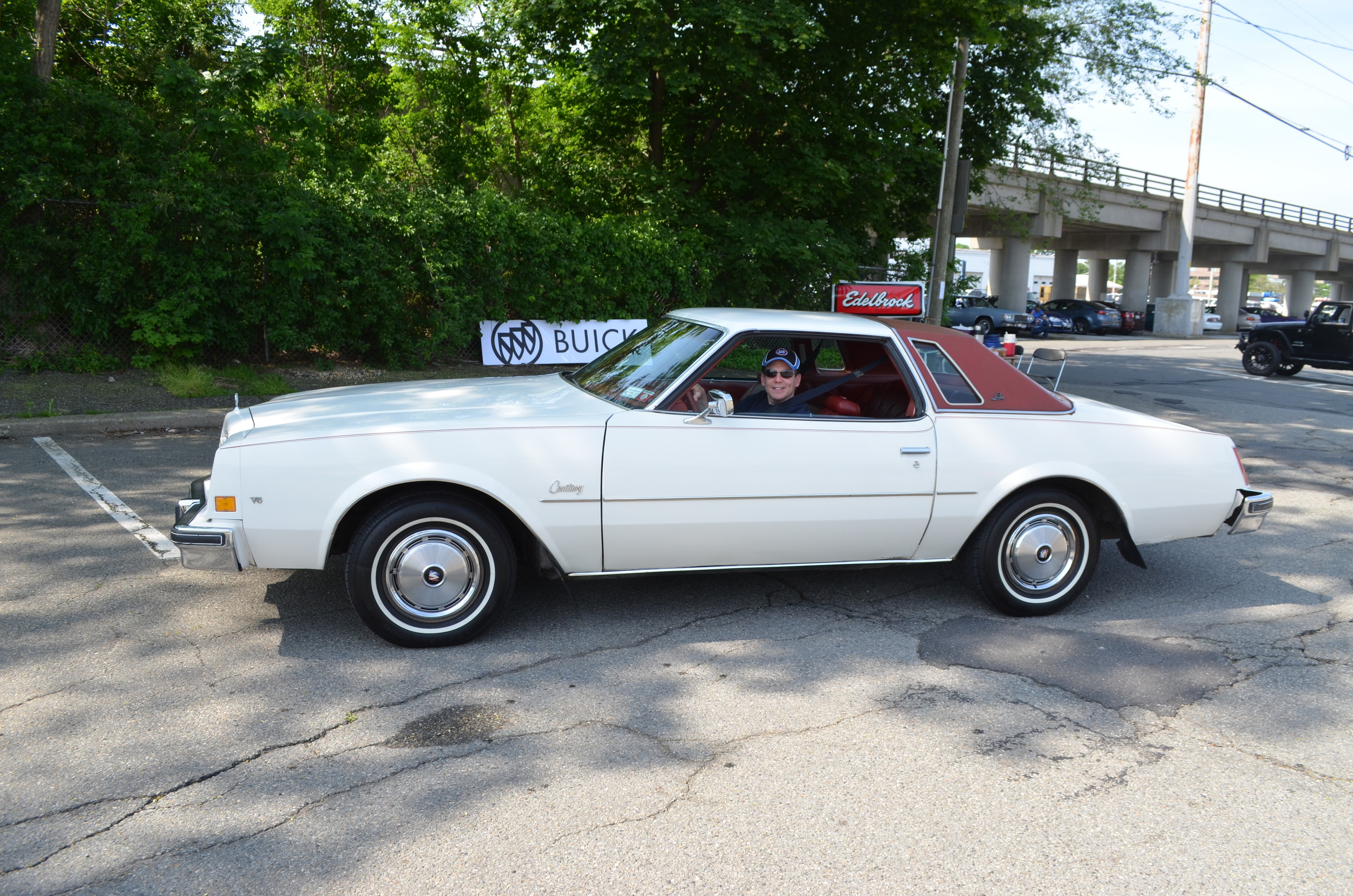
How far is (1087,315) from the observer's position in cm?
4097

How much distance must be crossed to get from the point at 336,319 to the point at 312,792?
10745mm

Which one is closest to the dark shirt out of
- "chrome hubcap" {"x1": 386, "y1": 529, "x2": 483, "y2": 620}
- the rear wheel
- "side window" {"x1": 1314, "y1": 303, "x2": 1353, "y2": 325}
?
"chrome hubcap" {"x1": 386, "y1": 529, "x2": 483, "y2": 620}

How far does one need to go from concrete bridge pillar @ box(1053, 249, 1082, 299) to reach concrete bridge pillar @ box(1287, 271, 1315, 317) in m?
20.2

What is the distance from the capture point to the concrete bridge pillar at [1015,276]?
146 feet

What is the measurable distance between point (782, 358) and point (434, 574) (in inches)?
78.0

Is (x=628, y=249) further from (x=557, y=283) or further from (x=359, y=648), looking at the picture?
(x=359, y=648)

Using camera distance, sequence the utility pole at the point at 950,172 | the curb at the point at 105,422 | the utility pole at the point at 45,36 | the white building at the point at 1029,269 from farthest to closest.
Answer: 1. the white building at the point at 1029,269
2. the utility pole at the point at 950,172
3. the utility pole at the point at 45,36
4. the curb at the point at 105,422

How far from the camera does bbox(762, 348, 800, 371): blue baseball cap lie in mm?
4988

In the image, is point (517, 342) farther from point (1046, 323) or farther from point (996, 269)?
point (996, 269)

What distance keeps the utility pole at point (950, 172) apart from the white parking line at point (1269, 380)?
22.4 ft

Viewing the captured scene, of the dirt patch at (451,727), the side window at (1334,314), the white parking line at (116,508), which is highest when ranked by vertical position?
the side window at (1334,314)

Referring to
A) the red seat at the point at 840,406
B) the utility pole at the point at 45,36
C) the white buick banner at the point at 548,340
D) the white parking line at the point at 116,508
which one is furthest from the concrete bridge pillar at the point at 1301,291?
the white parking line at the point at 116,508

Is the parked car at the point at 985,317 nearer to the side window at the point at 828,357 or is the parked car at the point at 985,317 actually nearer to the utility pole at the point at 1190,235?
the utility pole at the point at 1190,235

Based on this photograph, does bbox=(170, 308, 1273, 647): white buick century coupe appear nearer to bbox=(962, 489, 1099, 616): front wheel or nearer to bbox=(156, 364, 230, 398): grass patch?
bbox=(962, 489, 1099, 616): front wheel
